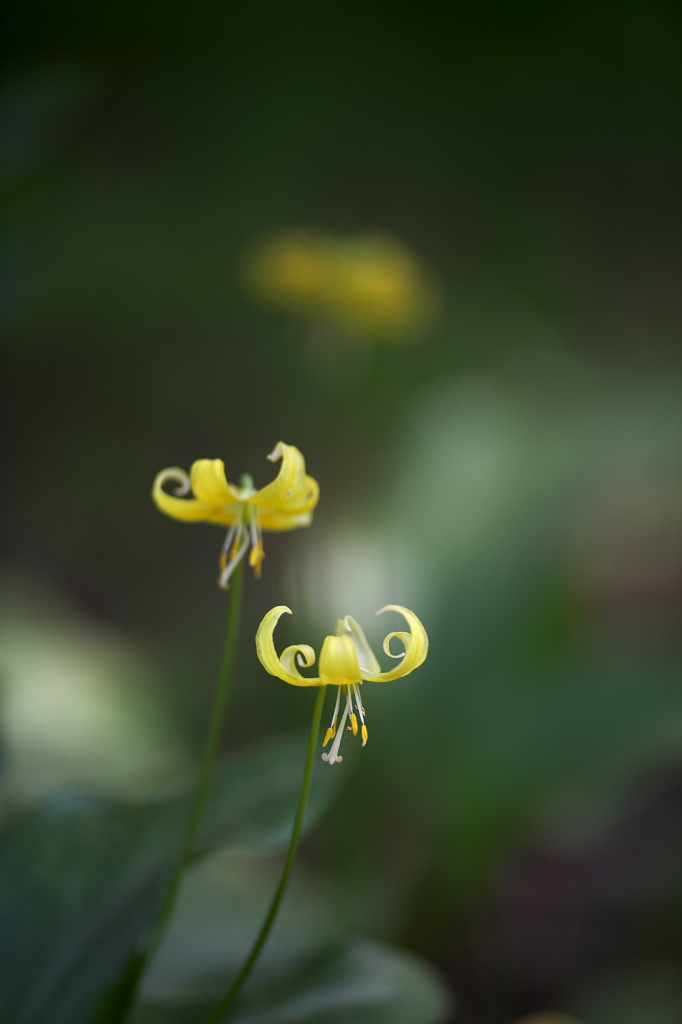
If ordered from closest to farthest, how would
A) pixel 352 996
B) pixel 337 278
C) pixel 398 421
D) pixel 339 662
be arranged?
pixel 339 662
pixel 352 996
pixel 337 278
pixel 398 421

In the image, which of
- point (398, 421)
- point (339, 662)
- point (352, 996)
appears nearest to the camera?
point (339, 662)

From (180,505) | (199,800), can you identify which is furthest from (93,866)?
(180,505)

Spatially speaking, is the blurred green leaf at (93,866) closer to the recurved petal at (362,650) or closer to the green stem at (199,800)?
the green stem at (199,800)

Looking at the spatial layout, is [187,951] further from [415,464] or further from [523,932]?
[415,464]

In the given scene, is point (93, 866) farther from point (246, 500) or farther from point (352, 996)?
point (246, 500)

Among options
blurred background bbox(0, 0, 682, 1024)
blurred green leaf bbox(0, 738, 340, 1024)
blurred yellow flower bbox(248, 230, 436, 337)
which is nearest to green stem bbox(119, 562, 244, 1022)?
blurred green leaf bbox(0, 738, 340, 1024)

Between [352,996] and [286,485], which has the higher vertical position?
[286,485]

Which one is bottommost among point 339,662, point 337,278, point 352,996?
point 352,996
